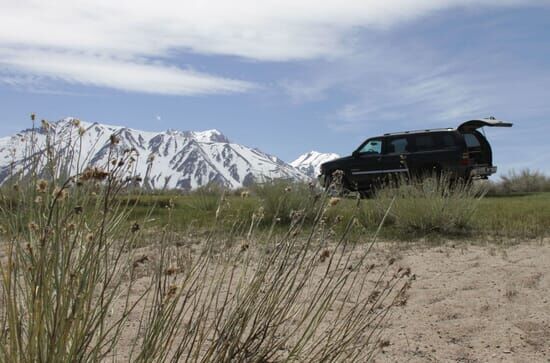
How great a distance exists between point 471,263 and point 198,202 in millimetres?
7202

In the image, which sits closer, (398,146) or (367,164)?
(367,164)

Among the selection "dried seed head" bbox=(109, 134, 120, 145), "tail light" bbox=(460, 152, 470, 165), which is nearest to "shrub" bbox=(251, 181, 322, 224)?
"tail light" bbox=(460, 152, 470, 165)

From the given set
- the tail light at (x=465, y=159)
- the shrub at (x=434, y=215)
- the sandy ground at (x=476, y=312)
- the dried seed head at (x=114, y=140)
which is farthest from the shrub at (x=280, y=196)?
the dried seed head at (x=114, y=140)

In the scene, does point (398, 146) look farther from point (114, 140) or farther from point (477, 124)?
point (114, 140)

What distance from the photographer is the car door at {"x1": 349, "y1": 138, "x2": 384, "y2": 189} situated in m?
14.4

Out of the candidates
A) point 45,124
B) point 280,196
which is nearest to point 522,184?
point 280,196

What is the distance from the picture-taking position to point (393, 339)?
139 inches

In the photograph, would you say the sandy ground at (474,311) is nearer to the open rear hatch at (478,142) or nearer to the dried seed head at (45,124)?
the dried seed head at (45,124)

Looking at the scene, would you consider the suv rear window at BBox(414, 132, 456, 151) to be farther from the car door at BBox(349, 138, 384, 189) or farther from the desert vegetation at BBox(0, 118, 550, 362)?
the desert vegetation at BBox(0, 118, 550, 362)

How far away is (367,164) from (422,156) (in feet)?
4.56

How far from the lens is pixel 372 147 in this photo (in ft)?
49.3

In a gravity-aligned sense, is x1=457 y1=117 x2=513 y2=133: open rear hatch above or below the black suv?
above

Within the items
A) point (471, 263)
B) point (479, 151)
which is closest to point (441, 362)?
point (471, 263)

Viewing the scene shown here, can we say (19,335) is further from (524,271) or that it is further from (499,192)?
(499,192)
